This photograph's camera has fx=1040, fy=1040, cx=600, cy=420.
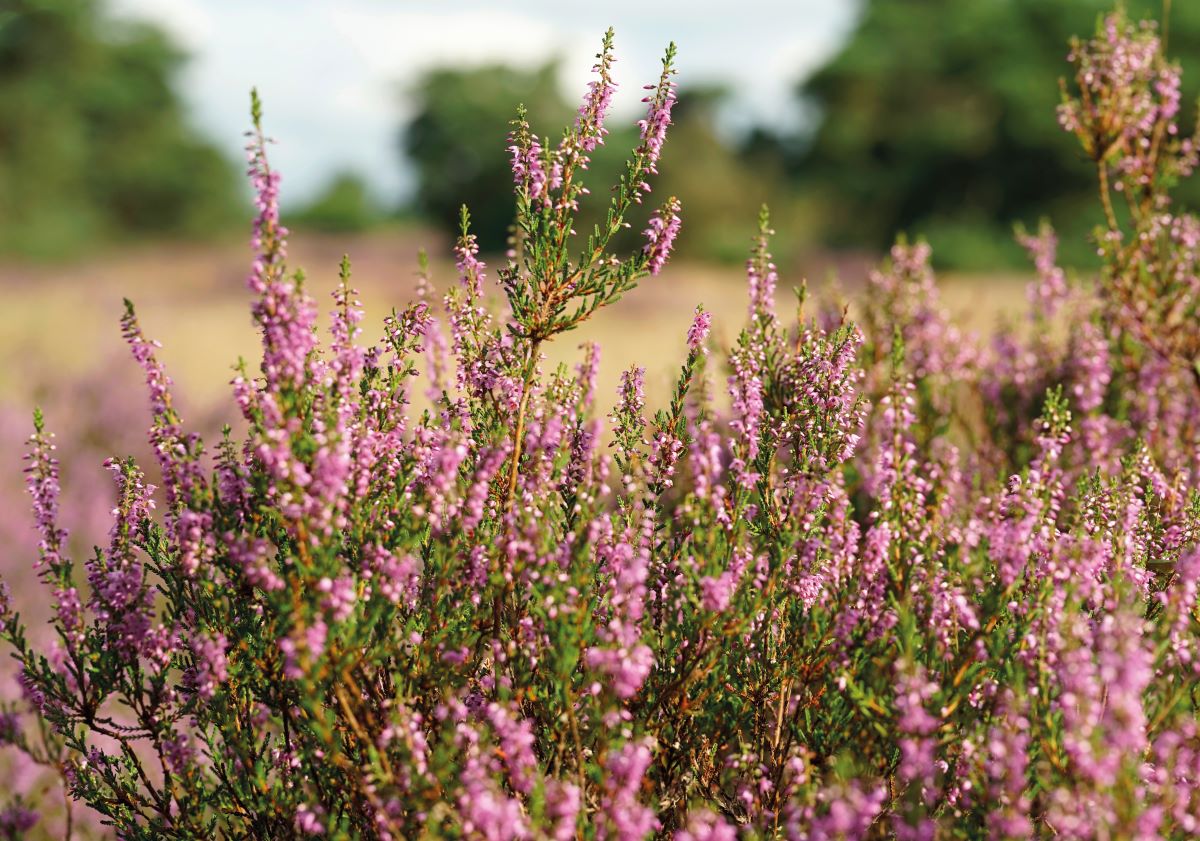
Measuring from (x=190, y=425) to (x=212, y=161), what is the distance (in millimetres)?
63062

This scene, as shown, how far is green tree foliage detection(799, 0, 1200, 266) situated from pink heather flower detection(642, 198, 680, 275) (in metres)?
44.1

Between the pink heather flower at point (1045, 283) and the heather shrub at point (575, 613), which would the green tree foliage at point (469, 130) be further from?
the heather shrub at point (575, 613)

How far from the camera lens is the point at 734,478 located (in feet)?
12.0

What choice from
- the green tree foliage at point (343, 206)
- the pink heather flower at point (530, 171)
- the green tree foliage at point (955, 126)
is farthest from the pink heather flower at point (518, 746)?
the green tree foliage at point (343, 206)

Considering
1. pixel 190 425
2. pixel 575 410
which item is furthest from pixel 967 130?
pixel 575 410

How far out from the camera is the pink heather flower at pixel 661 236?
3.89 m

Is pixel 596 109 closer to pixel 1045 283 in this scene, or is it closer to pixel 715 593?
pixel 715 593

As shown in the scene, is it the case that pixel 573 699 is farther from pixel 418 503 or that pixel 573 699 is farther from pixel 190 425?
pixel 190 425

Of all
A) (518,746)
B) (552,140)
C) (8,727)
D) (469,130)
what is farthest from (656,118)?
(469,130)

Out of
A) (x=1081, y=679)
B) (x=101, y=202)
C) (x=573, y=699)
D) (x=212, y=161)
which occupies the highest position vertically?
(x=212, y=161)

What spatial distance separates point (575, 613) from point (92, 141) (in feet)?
232

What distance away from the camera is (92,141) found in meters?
64.1

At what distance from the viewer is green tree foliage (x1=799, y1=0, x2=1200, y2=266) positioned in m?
46.4

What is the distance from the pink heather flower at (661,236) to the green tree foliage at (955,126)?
44.1 metres
